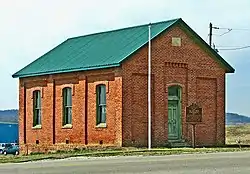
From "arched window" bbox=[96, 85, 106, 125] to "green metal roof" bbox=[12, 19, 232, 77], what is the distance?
1.34m

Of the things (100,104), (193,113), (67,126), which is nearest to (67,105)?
(67,126)

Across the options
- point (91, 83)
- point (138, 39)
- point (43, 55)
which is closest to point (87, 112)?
point (91, 83)

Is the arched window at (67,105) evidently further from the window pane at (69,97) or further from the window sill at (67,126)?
the window sill at (67,126)

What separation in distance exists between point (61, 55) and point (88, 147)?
8.27 m

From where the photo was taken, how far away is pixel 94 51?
44656mm

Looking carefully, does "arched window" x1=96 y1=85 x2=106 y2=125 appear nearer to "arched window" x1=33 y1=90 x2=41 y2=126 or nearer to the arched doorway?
the arched doorway

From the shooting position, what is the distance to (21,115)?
48406 millimetres

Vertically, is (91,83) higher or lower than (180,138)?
higher

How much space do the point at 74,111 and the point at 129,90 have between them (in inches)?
197

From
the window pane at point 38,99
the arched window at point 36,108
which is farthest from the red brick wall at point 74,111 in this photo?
the window pane at point 38,99

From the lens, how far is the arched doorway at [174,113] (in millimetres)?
42094

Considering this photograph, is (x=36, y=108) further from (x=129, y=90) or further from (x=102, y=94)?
(x=129, y=90)

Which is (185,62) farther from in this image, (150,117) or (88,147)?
(88,147)

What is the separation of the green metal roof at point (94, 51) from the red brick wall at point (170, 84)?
83cm
